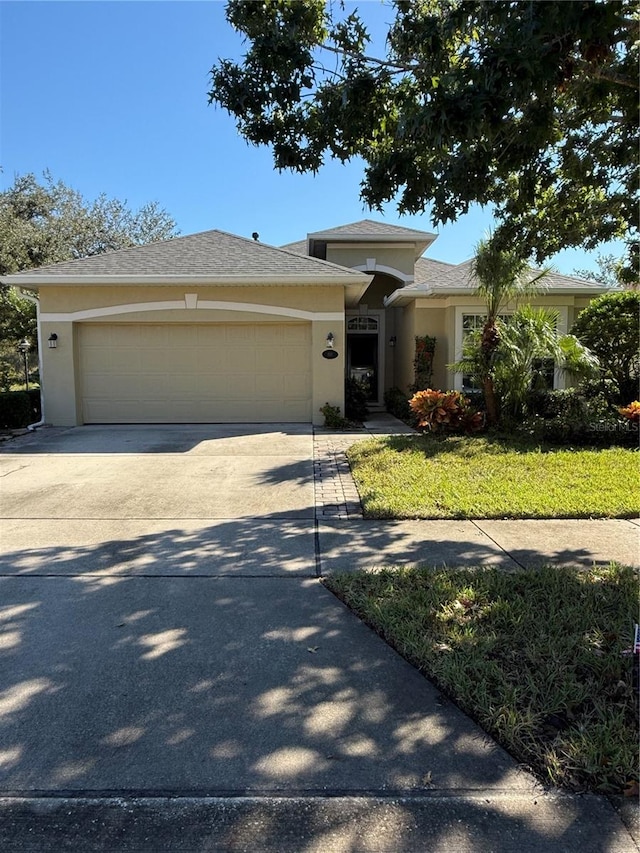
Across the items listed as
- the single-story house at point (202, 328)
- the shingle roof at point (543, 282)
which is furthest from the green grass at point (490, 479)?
the shingle roof at point (543, 282)

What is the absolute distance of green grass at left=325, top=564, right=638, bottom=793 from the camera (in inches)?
94.3

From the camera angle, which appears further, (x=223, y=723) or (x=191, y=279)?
(x=191, y=279)

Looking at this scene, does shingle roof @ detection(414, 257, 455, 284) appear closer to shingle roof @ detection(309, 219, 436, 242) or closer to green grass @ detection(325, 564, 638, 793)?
shingle roof @ detection(309, 219, 436, 242)

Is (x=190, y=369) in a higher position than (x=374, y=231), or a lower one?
lower

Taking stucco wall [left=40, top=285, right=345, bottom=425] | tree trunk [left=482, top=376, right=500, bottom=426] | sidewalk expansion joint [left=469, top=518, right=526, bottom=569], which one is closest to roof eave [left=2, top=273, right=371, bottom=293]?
stucco wall [left=40, top=285, right=345, bottom=425]

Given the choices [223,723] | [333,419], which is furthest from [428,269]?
[223,723]

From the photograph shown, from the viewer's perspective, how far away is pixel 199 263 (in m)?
12.8

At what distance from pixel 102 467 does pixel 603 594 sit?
277 inches

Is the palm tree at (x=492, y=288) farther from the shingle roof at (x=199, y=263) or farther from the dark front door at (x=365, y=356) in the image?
the dark front door at (x=365, y=356)

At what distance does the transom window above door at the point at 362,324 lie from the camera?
1758cm

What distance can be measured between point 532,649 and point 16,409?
482 inches

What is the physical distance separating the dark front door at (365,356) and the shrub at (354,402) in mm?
2677

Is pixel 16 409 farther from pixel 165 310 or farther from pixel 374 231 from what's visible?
pixel 374 231

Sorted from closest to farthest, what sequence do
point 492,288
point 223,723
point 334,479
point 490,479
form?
point 223,723
point 490,479
point 334,479
point 492,288
